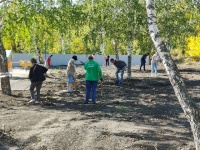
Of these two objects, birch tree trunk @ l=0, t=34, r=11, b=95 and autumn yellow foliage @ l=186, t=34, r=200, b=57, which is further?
autumn yellow foliage @ l=186, t=34, r=200, b=57

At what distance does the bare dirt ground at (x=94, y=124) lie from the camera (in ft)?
22.1

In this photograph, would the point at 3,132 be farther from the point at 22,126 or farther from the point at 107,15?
the point at 107,15

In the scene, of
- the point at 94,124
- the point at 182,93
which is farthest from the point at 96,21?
the point at 182,93

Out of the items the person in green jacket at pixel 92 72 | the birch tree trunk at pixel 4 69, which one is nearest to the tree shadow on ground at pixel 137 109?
the person in green jacket at pixel 92 72

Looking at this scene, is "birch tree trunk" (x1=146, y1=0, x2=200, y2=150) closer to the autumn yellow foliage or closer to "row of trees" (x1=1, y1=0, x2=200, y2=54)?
"row of trees" (x1=1, y1=0, x2=200, y2=54)

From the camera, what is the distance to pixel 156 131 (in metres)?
7.72

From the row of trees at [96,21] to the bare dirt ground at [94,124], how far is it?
9.74 feet

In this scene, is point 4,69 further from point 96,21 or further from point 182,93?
point 182,93

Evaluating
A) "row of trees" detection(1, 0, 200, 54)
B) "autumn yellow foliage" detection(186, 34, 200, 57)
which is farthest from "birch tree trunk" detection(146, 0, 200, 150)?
"autumn yellow foliage" detection(186, 34, 200, 57)

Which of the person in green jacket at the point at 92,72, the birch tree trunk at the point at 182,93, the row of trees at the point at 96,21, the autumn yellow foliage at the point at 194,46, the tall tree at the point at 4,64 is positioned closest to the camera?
the birch tree trunk at the point at 182,93

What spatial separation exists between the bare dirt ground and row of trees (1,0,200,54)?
117 inches

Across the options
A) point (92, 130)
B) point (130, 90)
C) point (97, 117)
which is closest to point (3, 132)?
point (92, 130)

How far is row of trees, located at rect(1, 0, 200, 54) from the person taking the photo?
13.3 metres

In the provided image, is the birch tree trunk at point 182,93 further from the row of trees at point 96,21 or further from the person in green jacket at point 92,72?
the row of trees at point 96,21
